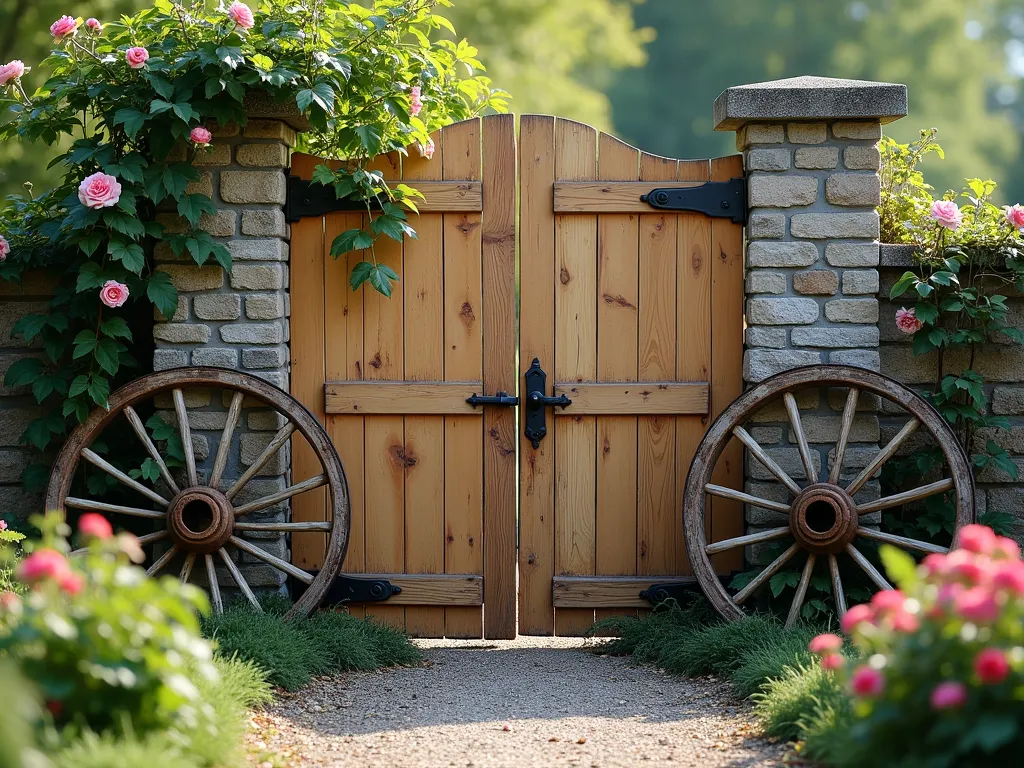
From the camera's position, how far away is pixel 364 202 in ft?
14.2

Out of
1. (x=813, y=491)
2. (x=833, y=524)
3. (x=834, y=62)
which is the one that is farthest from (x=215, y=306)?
(x=834, y=62)

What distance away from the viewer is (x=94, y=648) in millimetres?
2213

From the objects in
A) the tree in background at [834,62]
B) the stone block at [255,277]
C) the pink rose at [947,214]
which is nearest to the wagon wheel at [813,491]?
the pink rose at [947,214]

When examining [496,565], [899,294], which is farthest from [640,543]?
[899,294]

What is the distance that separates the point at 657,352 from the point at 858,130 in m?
1.14

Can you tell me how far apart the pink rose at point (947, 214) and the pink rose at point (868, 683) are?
240 centimetres

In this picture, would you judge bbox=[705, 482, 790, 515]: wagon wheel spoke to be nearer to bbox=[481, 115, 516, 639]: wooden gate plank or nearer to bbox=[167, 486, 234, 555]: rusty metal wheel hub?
bbox=[481, 115, 516, 639]: wooden gate plank

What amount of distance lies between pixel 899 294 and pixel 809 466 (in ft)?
2.38

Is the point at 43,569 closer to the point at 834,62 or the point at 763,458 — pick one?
the point at 763,458

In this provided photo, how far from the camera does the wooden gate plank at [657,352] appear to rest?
4.37 m

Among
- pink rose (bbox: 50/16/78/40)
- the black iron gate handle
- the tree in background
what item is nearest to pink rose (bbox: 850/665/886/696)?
the black iron gate handle

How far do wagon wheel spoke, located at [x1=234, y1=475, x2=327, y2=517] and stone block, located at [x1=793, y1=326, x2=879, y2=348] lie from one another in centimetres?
190

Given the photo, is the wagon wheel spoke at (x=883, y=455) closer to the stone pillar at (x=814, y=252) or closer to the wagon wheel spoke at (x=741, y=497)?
the stone pillar at (x=814, y=252)

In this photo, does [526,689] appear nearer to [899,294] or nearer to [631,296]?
[631,296]
